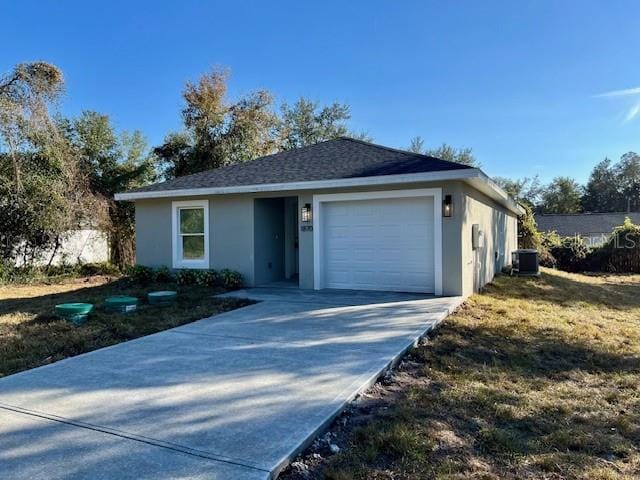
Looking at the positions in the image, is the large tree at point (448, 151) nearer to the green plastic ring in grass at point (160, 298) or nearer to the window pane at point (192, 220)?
the window pane at point (192, 220)

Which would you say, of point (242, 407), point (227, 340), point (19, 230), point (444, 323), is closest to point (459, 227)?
point (444, 323)

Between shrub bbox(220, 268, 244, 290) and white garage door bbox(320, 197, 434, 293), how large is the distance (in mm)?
2019

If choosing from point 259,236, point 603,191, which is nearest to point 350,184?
point 259,236

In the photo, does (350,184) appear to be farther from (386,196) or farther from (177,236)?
(177,236)

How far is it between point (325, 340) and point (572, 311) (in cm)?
545

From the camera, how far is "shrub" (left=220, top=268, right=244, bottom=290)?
10.5 metres

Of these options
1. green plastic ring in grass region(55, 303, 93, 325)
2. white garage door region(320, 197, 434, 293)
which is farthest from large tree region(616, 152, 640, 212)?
green plastic ring in grass region(55, 303, 93, 325)

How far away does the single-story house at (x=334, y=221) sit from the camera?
29.2ft

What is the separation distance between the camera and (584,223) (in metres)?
35.7

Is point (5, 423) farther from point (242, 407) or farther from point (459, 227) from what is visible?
point (459, 227)

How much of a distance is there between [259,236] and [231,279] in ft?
4.00

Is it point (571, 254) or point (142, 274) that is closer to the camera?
point (142, 274)

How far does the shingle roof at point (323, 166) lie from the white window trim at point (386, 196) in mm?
481

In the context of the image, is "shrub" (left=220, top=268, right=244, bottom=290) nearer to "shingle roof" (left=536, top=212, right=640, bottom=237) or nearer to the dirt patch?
the dirt patch
